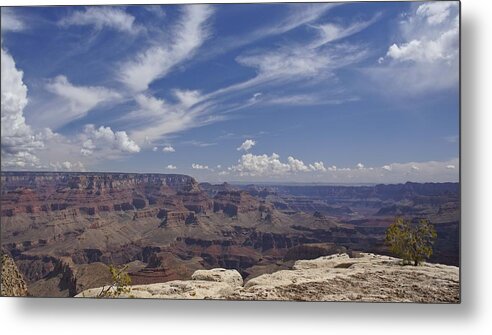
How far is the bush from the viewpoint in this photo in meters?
3.87

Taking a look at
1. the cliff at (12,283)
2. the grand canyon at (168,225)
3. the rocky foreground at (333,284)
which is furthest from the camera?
the cliff at (12,283)

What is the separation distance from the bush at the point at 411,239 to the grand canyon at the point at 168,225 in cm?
5

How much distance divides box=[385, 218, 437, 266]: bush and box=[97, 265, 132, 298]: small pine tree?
1.65m

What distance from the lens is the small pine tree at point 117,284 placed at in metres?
4.07

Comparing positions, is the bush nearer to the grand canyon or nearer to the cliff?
the grand canyon

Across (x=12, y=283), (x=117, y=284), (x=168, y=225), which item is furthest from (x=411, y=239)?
(x=12, y=283)

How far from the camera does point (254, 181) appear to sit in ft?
13.3

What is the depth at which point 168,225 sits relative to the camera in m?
4.09

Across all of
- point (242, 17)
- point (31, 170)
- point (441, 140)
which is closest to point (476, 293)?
point (441, 140)

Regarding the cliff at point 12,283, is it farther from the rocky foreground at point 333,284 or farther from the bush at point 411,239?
the bush at point 411,239

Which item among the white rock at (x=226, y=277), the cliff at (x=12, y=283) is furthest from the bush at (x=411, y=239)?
the cliff at (x=12, y=283)

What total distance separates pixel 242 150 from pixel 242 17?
84 cm

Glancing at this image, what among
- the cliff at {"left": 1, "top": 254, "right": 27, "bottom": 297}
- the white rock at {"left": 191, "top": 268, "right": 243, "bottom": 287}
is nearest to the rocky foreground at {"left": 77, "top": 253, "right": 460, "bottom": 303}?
the white rock at {"left": 191, "top": 268, "right": 243, "bottom": 287}

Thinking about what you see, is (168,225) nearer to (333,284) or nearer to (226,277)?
(226,277)
